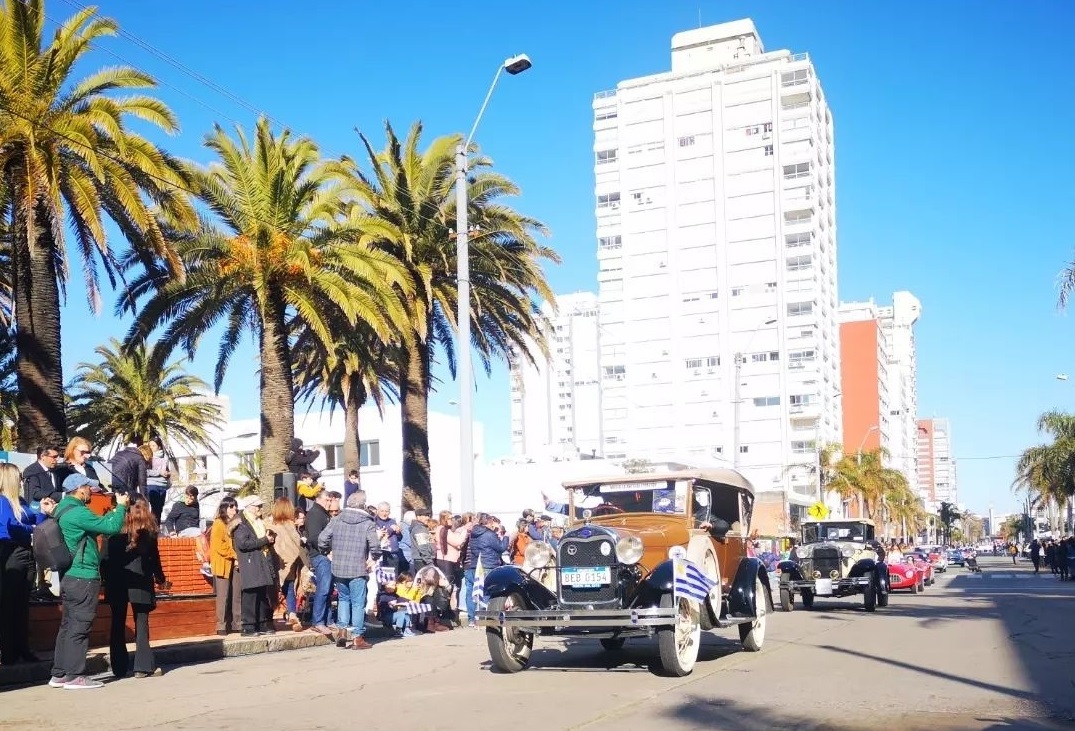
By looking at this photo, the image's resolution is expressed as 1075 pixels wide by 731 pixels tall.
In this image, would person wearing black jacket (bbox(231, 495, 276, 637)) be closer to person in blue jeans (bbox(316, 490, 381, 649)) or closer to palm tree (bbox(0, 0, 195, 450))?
person in blue jeans (bbox(316, 490, 381, 649))

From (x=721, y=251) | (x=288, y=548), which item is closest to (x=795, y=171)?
(x=721, y=251)

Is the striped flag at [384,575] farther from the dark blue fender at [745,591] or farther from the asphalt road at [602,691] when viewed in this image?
the dark blue fender at [745,591]

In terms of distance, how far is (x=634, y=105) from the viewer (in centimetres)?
10856

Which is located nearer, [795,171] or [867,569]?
[867,569]

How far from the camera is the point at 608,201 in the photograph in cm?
11044

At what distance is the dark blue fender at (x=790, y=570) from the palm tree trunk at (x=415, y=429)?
9008 millimetres

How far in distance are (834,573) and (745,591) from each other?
11539 millimetres

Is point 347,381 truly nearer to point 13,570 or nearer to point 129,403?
point 129,403

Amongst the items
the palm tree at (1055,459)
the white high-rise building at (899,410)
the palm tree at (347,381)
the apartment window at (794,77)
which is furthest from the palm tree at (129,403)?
the white high-rise building at (899,410)

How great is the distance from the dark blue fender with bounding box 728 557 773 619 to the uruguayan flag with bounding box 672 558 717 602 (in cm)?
98

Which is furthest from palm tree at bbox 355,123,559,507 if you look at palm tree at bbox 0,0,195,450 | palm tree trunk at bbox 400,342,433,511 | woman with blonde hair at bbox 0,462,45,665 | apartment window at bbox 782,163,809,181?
apartment window at bbox 782,163,809,181

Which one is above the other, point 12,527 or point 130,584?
point 12,527

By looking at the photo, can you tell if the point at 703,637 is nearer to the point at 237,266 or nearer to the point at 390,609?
the point at 390,609

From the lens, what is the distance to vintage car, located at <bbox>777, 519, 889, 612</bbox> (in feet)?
75.8
